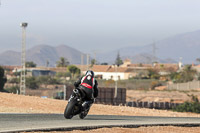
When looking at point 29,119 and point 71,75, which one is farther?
point 71,75

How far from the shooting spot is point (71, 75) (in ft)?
506

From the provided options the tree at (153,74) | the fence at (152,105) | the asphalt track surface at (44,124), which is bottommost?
the fence at (152,105)

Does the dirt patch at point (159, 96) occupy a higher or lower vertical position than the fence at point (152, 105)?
higher

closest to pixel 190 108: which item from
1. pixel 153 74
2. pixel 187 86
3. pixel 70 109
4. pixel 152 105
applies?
pixel 152 105

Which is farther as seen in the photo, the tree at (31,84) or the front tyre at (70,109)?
the tree at (31,84)

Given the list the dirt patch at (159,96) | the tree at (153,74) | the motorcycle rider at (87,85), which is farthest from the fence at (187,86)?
the motorcycle rider at (87,85)

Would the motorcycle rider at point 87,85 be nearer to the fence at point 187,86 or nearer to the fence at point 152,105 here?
the fence at point 152,105

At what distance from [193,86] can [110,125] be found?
95593mm

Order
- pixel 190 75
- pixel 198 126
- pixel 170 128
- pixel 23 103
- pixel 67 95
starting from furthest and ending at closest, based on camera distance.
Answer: pixel 190 75
pixel 67 95
pixel 23 103
pixel 198 126
pixel 170 128

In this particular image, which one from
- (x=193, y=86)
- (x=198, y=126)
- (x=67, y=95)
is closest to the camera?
(x=198, y=126)

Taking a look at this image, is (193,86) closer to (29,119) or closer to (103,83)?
(103,83)

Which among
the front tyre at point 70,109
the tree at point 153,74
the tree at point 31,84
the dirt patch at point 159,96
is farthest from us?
the tree at point 153,74

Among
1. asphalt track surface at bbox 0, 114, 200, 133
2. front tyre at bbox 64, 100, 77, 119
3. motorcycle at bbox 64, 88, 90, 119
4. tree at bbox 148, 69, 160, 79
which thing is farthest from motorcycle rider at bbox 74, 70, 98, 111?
tree at bbox 148, 69, 160, 79

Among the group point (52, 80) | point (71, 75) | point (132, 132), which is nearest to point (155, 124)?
point (132, 132)
